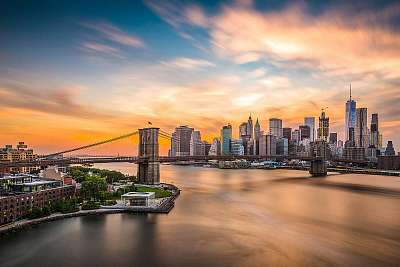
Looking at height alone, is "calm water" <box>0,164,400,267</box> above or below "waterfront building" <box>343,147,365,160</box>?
below

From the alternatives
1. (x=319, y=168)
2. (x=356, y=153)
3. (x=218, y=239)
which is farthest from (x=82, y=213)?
(x=356, y=153)

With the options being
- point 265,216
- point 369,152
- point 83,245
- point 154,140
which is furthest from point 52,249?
point 369,152

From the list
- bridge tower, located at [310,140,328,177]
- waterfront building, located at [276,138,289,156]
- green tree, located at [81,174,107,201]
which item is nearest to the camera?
green tree, located at [81,174,107,201]

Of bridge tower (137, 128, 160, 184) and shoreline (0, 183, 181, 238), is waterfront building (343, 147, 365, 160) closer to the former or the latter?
bridge tower (137, 128, 160, 184)

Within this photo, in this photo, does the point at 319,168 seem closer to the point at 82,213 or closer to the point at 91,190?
the point at 91,190

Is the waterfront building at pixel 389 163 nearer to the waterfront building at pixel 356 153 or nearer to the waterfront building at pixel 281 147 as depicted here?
the waterfront building at pixel 356 153

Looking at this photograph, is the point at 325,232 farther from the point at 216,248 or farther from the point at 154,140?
the point at 154,140

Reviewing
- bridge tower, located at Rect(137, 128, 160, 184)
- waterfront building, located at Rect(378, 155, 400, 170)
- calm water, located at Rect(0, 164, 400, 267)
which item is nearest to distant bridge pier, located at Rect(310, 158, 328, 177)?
waterfront building, located at Rect(378, 155, 400, 170)
